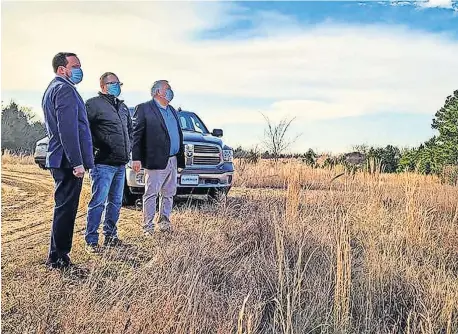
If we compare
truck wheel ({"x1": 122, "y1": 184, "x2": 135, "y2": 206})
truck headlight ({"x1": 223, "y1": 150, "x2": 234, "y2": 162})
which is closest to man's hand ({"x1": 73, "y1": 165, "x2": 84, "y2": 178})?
truck wheel ({"x1": 122, "y1": 184, "x2": 135, "y2": 206})

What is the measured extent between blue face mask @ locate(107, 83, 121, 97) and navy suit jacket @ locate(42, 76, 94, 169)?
3.63 feet

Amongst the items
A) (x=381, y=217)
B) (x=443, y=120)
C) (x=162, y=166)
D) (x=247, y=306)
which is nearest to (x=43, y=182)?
(x=162, y=166)

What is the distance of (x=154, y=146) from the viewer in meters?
7.20

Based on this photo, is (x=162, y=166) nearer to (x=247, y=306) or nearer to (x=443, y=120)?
(x=247, y=306)

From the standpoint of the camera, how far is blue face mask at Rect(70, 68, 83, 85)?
17.4 ft

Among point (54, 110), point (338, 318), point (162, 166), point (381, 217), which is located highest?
point (54, 110)

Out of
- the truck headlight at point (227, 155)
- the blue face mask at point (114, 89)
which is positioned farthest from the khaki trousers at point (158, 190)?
the truck headlight at point (227, 155)

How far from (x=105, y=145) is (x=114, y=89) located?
0.67 meters

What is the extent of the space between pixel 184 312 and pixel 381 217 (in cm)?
458

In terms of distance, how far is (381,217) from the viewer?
7.71 metres

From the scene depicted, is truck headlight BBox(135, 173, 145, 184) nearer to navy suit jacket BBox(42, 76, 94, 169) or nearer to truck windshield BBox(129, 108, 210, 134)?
truck windshield BBox(129, 108, 210, 134)

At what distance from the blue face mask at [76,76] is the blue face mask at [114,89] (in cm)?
98

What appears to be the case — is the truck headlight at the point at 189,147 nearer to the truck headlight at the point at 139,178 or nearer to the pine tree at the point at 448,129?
the truck headlight at the point at 139,178

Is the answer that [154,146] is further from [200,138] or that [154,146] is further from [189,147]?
[200,138]
